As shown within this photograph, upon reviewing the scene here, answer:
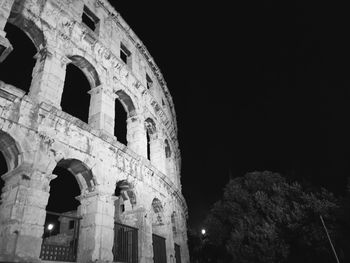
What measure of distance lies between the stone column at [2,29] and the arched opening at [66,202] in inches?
120

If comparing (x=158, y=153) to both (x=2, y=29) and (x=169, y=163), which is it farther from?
(x=2, y=29)

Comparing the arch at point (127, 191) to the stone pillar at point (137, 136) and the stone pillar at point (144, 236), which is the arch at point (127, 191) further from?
the stone pillar at point (137, 136)

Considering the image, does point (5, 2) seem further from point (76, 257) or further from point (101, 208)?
point (76, 257)

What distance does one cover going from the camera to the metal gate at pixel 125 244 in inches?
298

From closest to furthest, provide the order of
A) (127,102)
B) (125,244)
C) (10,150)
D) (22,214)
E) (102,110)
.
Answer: (22,214)
(10,150)
(125,244)
(102,110)
(127,102)

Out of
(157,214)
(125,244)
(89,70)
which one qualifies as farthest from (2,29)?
(157,214)

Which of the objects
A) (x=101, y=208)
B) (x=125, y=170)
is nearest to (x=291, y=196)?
(x=125, y=170)

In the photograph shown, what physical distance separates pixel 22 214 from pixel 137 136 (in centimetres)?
566

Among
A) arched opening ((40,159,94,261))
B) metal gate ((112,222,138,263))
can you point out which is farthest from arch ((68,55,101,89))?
metal gate ((112,222,138,263))

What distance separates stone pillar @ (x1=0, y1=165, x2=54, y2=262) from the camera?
4789 millimetres

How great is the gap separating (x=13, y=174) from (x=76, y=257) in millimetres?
2640

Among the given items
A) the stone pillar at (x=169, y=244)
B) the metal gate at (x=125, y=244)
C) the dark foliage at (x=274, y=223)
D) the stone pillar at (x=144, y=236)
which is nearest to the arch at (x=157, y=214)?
the stone pillar at (x=169, y=244)

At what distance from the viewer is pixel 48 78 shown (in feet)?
23.3

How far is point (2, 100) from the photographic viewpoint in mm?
5645
